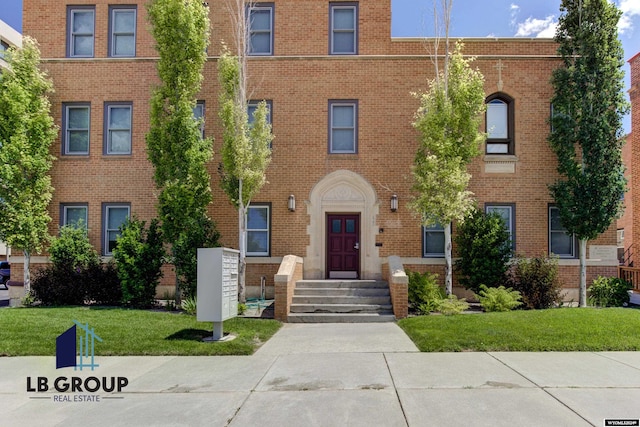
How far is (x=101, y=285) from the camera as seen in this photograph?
46.2 ft

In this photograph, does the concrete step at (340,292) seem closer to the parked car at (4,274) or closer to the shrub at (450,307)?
the shrub at (450,307)

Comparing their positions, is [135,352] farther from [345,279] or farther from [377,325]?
[345,279]

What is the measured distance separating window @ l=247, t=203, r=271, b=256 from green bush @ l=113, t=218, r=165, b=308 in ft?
9.52

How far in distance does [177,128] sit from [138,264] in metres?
3.89

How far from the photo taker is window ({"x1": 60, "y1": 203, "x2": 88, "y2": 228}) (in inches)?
620

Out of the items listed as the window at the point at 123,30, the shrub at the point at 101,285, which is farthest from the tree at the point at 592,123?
the window at the point at 123,30

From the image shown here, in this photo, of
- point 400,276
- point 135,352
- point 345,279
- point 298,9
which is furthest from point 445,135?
point 135,352

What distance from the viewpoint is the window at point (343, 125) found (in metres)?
15.6

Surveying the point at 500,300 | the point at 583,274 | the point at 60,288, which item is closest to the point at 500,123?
the point at 583,274

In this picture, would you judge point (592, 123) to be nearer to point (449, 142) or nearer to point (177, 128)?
point (449, 142)

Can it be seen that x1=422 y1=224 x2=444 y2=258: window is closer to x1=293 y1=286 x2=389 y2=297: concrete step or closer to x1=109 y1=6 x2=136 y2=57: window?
x1=293 y1=286 x2=389 y2=297: concrete step

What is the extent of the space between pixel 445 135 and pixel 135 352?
9.39 metres

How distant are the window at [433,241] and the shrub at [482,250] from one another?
1033 millimetres

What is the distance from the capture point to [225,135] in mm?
13320
